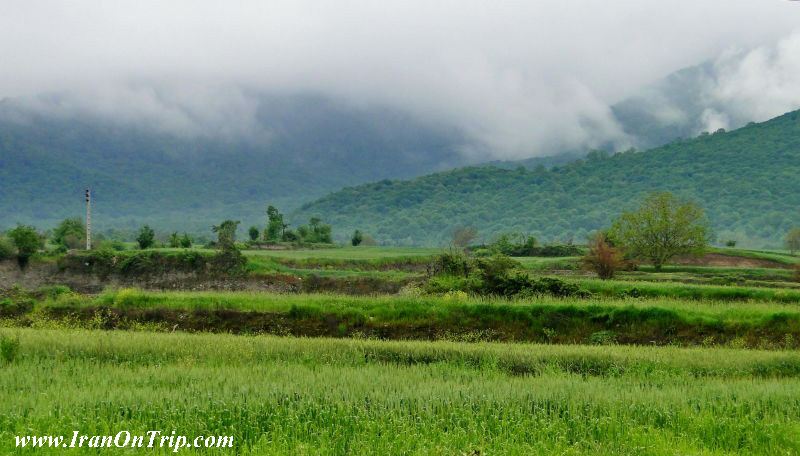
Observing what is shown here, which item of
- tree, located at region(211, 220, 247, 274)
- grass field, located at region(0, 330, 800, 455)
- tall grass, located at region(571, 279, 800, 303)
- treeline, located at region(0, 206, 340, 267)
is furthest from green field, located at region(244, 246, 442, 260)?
grass field, located at region(0, 330, 800, 455)

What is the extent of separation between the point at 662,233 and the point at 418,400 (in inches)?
1639

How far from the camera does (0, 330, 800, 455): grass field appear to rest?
1016 centimetres

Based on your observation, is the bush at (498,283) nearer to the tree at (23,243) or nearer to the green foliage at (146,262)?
the green foliage at (146,262)

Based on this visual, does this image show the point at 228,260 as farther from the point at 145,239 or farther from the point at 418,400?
the point at 418,400

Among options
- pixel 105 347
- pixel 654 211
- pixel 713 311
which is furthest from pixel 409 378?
pixel 654 211

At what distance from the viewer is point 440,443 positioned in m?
10.0

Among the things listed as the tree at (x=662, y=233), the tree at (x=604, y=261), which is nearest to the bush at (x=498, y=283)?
the tree at (x=604, y=261)

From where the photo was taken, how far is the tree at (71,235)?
73.1 m

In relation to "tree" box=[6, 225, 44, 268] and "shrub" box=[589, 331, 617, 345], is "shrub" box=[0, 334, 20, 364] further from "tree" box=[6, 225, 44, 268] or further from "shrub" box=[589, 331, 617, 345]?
"tree" box=[6, 225, 44, 268]

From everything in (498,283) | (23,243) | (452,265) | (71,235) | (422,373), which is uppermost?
(71,235)

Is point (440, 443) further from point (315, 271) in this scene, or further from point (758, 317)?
point (315, 271)

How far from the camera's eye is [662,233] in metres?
48.8

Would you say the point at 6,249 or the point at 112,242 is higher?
the point at 112,242

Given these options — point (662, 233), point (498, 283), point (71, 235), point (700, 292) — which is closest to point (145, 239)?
point (71, 235)
